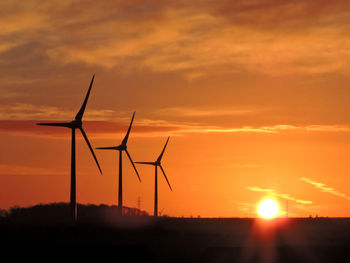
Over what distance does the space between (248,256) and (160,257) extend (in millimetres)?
8145

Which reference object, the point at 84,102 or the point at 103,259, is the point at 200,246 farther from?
the point at 84,102

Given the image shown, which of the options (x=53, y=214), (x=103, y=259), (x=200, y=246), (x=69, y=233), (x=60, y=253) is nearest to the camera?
(x=103, y=259)

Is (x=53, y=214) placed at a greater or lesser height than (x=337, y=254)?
greater

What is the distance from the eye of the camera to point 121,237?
103438 millimetres

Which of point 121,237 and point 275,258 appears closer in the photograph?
point 275,258

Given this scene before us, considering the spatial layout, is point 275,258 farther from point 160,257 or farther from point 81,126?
point 81,126

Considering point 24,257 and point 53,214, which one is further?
point 53,214

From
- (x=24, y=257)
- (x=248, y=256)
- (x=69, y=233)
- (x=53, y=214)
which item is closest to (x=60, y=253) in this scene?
(x=24, y=257)

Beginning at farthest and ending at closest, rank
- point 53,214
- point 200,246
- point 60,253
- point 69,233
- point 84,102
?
1. point 53,214
2. point 84,102
3. point 69,233
4. point 200,246
5. point 60,253

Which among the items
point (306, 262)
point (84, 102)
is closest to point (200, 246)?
point (306, 262)

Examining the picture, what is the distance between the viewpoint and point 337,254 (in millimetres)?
75938

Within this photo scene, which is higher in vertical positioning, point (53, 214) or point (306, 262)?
point (53, 214)

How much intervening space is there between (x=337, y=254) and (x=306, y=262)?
9050 millimetres

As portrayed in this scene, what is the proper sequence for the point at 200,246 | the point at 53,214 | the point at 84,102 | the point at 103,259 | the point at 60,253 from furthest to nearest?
1. the point at 53,214
2. the point at 84,102
3. the point at 200,246
4. the point at 60,253
5. the point at 103,259
